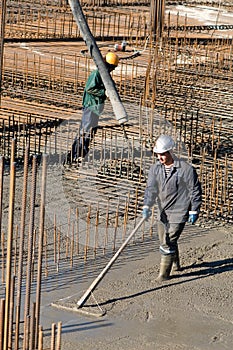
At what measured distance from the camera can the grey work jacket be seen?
28.0ft

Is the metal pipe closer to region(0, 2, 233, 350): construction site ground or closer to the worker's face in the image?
region(0, 2, 233, 350): construction site ground

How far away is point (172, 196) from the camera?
863 cm

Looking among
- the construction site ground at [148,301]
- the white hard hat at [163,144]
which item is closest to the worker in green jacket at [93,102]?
the construction site ground at [148,301]

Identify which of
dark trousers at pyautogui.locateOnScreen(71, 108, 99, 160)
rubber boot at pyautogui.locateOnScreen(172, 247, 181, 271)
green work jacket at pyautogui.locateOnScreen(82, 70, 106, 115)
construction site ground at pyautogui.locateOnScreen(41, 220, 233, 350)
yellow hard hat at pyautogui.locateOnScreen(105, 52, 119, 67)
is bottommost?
construction site ground at pyautogui.locateOnScreen(41, 220, 233, 350)

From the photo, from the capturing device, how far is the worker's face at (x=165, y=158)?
8477 millimetres

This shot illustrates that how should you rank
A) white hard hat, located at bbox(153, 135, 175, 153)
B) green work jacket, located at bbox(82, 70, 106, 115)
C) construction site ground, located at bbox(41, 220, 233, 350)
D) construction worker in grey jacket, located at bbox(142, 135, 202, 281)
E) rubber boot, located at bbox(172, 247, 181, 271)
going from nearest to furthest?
construction site ground, located at bbox(41, 220, 233, 350)
white hard hat, located at bbox(153, 135, 175, 153)
construction worker in grey jacket, located at bbox(142, 135, 202, 281)
rubber boot, located at bbox(172, 247, 181, 271)
green work jacket, located at bbox(82, 70, 106, 115)

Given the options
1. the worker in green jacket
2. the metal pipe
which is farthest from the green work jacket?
the metal pipe

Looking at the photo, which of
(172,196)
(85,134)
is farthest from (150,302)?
(85,134)

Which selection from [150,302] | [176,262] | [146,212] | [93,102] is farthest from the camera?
[93,102]

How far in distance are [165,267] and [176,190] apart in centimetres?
73

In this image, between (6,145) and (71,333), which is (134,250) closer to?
(71,333)

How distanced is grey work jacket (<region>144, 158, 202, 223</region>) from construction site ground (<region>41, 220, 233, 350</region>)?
2.11 feet

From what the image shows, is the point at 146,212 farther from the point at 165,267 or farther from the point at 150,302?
the point at 150,302

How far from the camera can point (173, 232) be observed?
8.62 m
